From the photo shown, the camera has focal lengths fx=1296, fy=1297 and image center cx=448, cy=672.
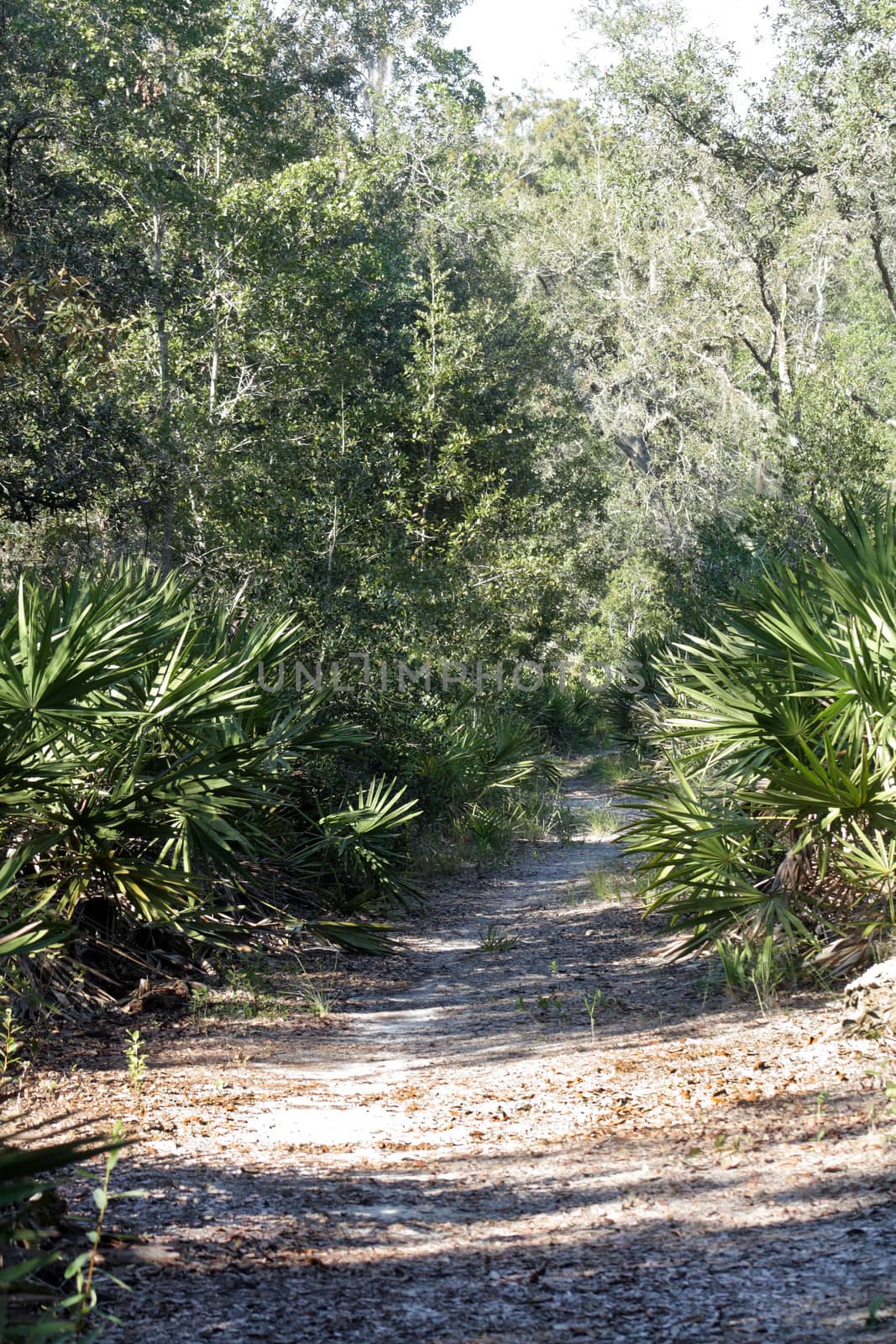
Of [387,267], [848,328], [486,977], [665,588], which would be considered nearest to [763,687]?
[486,977]

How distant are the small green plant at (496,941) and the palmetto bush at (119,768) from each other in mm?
1634

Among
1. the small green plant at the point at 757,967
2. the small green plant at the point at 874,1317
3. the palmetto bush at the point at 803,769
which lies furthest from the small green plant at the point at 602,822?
the small green plant at the point at 874,1317

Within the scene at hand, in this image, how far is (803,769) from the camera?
5.98 m

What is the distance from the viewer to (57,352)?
460 inches

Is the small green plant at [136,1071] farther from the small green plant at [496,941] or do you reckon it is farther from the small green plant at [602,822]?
the small green plant at [602,822]

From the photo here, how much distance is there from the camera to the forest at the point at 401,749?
352cm

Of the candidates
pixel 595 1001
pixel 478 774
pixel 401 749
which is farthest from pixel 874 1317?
pixel 478 774

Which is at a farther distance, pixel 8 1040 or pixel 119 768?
pixel 119 768

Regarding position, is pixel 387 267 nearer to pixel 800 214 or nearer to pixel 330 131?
pixel 800 214

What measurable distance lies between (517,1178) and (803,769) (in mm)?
2636

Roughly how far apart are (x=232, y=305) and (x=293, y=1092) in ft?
40.6

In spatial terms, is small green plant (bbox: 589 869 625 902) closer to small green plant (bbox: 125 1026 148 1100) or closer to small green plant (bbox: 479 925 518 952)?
small green plant (bbox: 479 925 518 952)

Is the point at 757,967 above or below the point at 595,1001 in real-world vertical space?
above

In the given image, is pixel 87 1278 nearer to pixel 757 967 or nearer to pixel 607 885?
pixel 757 967
